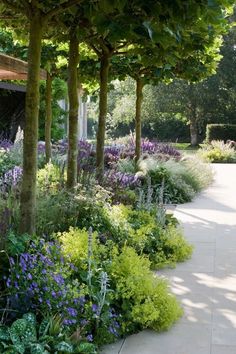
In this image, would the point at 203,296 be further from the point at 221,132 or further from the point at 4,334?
the point at 221,132

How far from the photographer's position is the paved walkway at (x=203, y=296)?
138 inches

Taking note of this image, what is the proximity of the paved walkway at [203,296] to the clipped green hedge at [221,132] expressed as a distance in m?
20.2

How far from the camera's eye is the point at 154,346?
3.50 metres

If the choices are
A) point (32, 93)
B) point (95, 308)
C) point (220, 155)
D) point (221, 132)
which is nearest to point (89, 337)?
point (95, 308)

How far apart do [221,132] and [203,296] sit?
24323mm

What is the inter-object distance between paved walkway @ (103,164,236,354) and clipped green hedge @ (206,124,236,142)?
20185mm

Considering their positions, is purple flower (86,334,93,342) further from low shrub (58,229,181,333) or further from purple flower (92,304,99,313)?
low shrub (58,229,181,333)

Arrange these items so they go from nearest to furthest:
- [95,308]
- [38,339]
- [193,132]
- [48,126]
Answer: [38,339] < [95,308] < [48,126] < [193,132]

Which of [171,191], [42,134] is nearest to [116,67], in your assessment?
[171,191]

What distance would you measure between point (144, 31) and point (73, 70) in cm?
287

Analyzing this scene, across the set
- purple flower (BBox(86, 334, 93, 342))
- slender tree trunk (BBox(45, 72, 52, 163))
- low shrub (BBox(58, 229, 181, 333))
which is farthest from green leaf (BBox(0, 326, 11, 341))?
slender tree trunk (BBox(45, 72, 52, 163))

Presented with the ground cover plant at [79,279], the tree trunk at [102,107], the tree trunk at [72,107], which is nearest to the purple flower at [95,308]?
the ground cover plant at [79,279]

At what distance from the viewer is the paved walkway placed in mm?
3500

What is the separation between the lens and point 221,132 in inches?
1105
